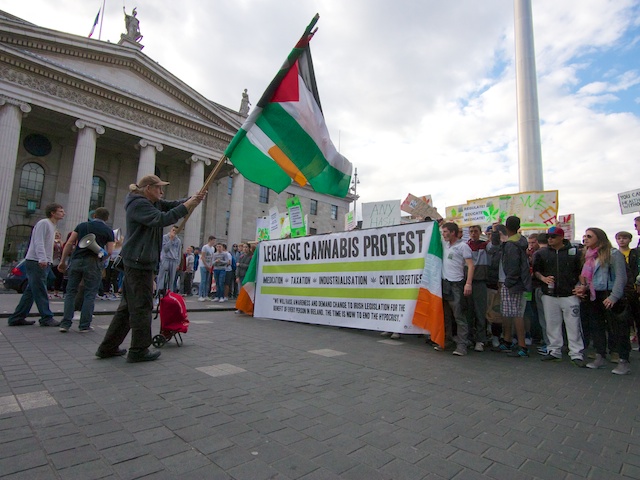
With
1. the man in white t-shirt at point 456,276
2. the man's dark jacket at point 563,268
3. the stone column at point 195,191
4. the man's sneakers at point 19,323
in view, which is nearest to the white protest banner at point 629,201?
the man's dark jacket at point 563,268

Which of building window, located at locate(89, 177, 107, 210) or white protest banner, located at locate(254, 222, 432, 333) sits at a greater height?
building window, located at locate(89, 177, 107, 210)

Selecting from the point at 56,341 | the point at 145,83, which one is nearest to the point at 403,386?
the point at 56,341

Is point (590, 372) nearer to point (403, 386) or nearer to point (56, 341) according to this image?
point (403, 386)

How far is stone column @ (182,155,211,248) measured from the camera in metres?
25.5

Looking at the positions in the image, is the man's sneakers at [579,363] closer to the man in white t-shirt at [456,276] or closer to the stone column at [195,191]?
the man in white t-shirt at [456,276]

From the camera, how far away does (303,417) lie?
2631mm

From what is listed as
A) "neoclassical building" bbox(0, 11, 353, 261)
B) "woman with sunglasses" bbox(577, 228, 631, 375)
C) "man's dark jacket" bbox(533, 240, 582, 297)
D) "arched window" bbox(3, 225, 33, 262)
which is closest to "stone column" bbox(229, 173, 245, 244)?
"neoclassical building" bbox(0, 11, 353, 261)

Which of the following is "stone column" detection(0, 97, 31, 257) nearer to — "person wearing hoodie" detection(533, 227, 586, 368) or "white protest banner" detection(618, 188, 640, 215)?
"person wearing hoodie" detection(533, 227, 586, 368)

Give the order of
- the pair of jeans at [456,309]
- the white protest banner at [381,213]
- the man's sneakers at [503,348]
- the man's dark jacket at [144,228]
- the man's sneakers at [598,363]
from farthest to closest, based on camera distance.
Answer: the white protest banner at [381,213]
the man's sneakers at [503,348]
the pair of jeans at [456,309]
the man's sneakers at [598,363]
the man's dark jacket at [144,228]

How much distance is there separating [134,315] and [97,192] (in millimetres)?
26824

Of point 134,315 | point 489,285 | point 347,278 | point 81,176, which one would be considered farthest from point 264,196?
point 134,315

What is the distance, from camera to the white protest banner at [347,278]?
601cm

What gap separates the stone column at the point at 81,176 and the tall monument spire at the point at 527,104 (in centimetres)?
2858

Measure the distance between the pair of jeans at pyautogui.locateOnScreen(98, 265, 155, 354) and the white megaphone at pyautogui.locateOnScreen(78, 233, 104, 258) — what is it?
2.11 m
